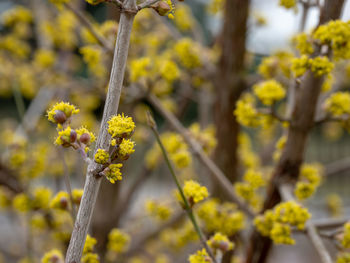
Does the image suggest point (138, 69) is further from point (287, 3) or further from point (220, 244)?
point (220, 244)

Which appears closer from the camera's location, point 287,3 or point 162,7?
point 162,7

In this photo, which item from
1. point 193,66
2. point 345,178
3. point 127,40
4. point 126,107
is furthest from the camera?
point 345,178

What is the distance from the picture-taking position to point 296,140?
932mm

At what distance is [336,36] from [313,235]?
428 mm

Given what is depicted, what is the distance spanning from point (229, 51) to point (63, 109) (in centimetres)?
85

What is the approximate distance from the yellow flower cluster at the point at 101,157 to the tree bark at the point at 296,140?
0.52 meters

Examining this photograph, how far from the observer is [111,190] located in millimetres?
1655

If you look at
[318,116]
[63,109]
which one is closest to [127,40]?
[63,109]

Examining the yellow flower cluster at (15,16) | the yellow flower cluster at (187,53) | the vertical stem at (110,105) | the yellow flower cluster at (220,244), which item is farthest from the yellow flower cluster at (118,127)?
the yellow flower cluster at (15,16)

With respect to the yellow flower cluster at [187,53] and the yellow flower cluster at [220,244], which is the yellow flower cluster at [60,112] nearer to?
the yellow flower cluster at [220,244]

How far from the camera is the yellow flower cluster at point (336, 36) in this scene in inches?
28.4

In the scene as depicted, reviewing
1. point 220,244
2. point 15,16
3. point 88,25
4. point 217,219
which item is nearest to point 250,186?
point 217,219

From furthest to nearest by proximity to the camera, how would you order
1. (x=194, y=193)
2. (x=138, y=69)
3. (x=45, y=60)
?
(x=45, y=60), (x=138, y=69), (x=194, y=193)

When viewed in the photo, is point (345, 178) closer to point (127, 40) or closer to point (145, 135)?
point (145, 135)
